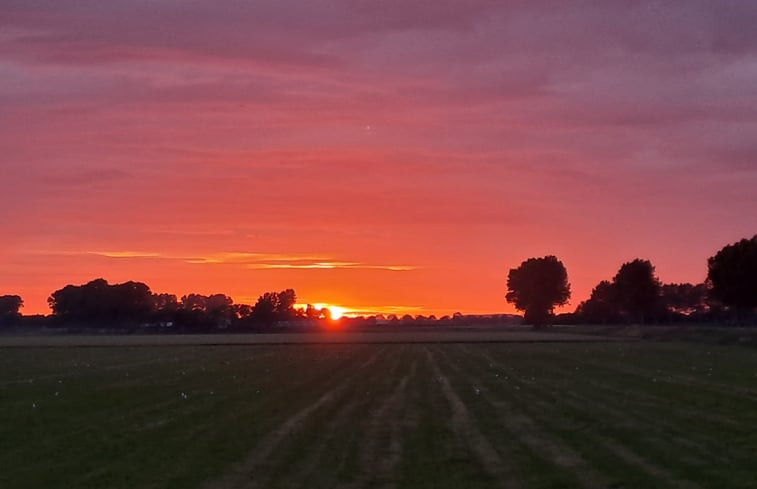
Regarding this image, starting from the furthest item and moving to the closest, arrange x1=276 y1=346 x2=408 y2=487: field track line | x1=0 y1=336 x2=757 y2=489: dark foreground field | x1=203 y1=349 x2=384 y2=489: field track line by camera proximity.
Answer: x1=0 y1=336 x2=757 y2=489: dark foreground field, x1=276 y1=346 x2=408 y2=487: field track line, x1=203 y1=349 x2=384 y2=489: field track line

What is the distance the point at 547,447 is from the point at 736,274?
11777 centimetres

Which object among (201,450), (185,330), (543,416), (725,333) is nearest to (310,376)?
(543,416)

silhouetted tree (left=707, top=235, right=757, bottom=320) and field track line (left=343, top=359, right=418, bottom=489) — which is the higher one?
silhouetted tree (left=707, top=235, right=757, bottom=320)

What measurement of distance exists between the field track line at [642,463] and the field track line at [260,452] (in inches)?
235

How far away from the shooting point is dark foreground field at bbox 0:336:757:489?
17.2m

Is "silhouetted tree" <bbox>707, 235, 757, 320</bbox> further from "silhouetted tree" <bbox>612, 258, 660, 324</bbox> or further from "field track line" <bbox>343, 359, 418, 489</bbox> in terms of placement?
"field track line" <bbox>343, 359, 418, 489</bbox>

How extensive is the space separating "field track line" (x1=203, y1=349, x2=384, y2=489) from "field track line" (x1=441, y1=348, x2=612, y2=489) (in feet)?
14.9

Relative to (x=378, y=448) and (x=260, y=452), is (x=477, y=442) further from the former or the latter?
(x=260, y=452)

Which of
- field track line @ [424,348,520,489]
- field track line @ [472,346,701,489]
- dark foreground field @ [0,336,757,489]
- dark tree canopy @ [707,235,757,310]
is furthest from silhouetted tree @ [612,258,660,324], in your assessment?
field track line @ [472,346,701,489]

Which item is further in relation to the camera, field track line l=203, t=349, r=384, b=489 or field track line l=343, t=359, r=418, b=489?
field track line l=343, t=359, r=418, b=489

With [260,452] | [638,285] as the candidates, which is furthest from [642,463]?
[638,285]

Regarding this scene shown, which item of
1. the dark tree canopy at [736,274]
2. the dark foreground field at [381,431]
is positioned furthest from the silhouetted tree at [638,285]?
the dark foreground field at [381,431]

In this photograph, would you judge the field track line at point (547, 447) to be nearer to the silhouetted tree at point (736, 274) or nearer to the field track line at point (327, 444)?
the field track line at point (327, 444)

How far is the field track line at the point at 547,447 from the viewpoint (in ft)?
54.9
